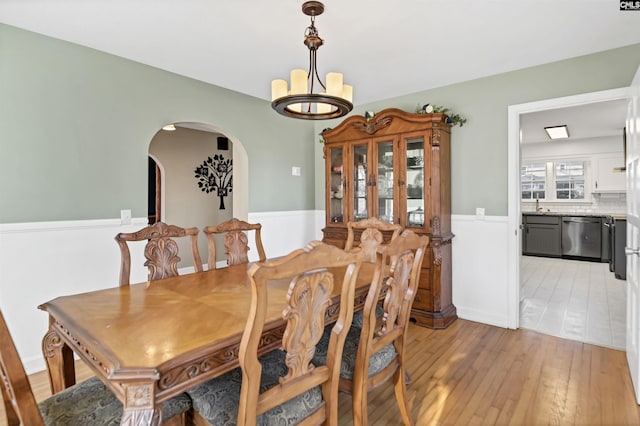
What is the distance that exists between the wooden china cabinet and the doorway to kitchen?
58 cm

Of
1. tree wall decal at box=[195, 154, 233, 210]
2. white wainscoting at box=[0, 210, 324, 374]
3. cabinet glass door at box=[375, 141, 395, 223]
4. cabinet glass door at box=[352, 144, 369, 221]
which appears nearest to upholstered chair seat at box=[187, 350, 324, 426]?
white wainscoting at box=[0, 210, 324, 374]

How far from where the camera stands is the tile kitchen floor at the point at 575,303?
3078mm

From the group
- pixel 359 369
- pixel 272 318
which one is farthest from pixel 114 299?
pixel 359 369

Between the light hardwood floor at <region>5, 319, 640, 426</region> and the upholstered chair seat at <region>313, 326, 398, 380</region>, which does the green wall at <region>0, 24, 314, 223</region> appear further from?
the upholstered chair seat at <region>313, 326, 398, 380</region>

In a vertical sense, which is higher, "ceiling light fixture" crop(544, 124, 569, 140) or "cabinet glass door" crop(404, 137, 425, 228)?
"ceiling light fixture" crop(544, 124, 569, 140)

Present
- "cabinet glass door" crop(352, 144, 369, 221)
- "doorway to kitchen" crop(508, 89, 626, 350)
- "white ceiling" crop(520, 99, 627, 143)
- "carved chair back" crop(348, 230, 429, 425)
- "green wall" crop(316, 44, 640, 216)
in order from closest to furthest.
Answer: "carved chair back" crop(348, 230, 429, 425) → "green wall" crop(316, 44, 640, 216) → "doorway to kitchen" crop(508, 89, 626, 350) → "cabinet glass door" crop(352, 144, 369, 221) → "white ceiling" crop(520, 99, 627, 143)

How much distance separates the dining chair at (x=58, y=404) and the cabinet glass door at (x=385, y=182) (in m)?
2.75

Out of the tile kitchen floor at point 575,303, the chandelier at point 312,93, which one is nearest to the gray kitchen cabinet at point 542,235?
the tile kitchen floor at point 575,303

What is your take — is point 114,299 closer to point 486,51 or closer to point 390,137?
point 390,137

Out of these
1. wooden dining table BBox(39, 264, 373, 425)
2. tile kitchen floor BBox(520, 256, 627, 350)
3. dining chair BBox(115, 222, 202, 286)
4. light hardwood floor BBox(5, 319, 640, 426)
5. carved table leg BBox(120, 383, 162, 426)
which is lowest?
light hardwood floor BBox(5, 319, 640, 426)

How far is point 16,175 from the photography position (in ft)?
Answer: 7.78

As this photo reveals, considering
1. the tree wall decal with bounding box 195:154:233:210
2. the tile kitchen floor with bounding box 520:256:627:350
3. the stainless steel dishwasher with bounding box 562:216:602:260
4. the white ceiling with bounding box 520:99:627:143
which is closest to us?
the tile kitchen floor with bounding box 520:256:627:350

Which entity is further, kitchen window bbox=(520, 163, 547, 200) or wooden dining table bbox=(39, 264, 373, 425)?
Result: kitchen window bbox=(520, 163, 547, 200)

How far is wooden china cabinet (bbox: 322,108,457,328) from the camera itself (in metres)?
3.24
